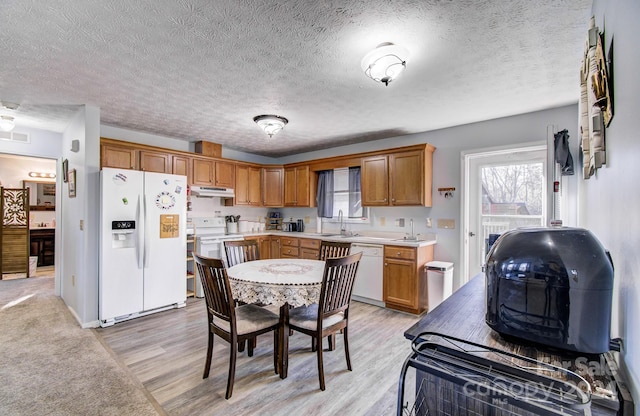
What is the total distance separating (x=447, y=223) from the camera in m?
4.09

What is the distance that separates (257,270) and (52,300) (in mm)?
3808

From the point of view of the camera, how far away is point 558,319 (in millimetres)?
858

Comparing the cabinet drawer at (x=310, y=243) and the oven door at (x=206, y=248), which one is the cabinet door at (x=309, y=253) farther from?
the oven door at (x=206, y=248)

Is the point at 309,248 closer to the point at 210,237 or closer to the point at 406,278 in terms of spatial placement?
the point at 210,237

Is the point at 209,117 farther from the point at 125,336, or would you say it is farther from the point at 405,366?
the point at 405,366

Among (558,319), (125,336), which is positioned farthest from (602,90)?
(125,336)

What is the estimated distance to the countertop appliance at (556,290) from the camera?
831 millimetres

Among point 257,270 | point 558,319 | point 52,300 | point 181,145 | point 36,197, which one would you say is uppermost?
point 181,145

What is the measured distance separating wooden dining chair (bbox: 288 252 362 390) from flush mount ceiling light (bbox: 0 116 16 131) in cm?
417

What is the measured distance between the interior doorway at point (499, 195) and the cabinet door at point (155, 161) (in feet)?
14.0

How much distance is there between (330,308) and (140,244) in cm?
263

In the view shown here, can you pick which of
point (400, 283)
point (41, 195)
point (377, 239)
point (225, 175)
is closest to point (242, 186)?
point (225, 175)

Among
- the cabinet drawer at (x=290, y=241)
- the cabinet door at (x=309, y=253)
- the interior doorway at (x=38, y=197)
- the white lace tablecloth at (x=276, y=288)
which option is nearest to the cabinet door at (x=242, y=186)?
the cabinet drawer at (x=290, y=241)

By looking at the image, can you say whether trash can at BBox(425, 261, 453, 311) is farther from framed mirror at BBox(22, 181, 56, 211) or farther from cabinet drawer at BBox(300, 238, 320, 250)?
framed mirror at BBox(22, 181, 56, 211)
